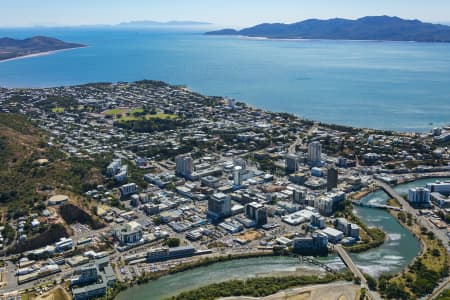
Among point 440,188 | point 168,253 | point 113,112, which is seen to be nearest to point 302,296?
point 168,253

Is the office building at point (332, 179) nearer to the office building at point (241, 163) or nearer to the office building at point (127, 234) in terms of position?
the office building at point (241, 163)

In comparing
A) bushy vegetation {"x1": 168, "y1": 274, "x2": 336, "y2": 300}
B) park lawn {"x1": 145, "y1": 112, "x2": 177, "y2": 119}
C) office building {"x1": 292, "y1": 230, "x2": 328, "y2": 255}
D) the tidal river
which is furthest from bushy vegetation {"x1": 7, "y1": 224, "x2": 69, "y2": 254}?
park lawn {"x1": 145, "y1": 112, "x2": 177, "y2": 119}

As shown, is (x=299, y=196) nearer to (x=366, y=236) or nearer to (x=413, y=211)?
(x=366, y=236)

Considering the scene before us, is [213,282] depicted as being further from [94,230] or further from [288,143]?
[288,143]

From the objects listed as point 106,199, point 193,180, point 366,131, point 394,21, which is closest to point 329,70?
point 366,131

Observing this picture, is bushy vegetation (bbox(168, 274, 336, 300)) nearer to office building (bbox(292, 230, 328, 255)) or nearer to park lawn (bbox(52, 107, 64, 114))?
office building (bbox(292, 230, 328, 255))

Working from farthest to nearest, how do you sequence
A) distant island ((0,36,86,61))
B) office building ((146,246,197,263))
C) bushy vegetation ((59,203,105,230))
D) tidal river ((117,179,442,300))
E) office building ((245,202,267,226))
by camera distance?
1. distant island ((0,36,86,61))
2. office building ((245,202,267,226))
3. bushy vegetation ((59,203,105,230))
4. office building ((146,246,197,263))
5. tidal river ((117,179,442,300))

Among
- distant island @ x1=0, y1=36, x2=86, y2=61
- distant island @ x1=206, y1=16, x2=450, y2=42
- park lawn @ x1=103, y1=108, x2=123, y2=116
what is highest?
distant island @ x1=206, y1=16, x2=450, y2=42
